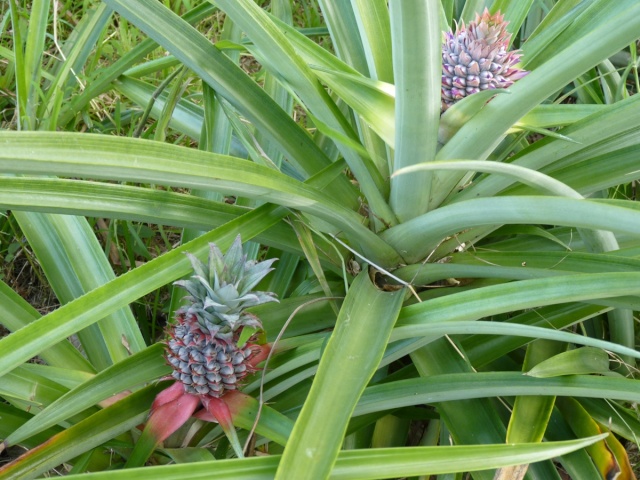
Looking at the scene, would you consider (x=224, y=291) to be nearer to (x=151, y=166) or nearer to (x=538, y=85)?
(x=151, y=166)

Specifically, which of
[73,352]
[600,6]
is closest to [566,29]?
[600,6]

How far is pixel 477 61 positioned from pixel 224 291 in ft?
1.38

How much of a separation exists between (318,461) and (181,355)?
9.0 inches

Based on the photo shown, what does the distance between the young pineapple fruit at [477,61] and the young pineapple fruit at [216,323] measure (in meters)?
0.32

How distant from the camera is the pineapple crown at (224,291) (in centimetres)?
69

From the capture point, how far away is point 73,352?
35.3 inches

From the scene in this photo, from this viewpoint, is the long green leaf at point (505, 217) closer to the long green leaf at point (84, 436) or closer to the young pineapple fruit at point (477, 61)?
the young pineapple fruit at point (477, 61)

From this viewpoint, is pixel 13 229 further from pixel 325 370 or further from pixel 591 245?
pixel 591 245

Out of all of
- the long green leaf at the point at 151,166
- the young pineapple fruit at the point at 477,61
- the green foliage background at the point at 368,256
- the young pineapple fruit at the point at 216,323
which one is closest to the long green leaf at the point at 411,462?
the green foliage background at the point at 368,256

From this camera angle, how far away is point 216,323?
73 centimetres

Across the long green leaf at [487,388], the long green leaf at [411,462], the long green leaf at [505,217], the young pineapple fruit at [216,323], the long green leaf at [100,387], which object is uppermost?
the long green leaf at [505,217]

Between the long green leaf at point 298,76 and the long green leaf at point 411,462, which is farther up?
the long green leaf at point 298,76

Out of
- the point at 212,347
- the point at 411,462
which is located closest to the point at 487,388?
the point at 411,462

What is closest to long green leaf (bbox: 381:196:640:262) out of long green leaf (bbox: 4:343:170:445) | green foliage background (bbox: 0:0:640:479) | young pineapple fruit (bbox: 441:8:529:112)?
green foliage background (bbox: 0:0:640:479)
